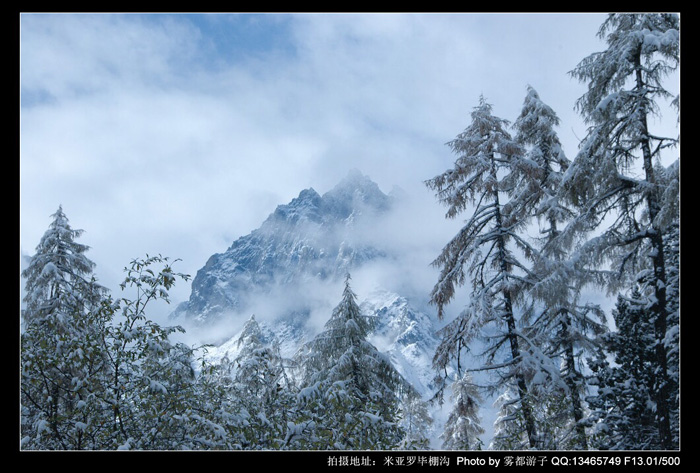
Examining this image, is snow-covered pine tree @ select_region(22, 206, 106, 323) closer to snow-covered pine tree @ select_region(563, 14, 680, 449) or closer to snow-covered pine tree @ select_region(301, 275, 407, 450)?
snow-covered pine tree @ select_region(301, 275, 407, 450)

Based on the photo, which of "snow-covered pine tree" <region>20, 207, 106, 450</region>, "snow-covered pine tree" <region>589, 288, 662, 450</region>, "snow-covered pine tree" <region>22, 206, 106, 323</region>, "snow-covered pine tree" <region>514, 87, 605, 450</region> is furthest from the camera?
"snow-covered pine tree" <region>22, 206, 106, 323</region>

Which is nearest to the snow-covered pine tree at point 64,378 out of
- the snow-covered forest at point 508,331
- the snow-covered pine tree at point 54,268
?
the snow-covered forest at point 508,331

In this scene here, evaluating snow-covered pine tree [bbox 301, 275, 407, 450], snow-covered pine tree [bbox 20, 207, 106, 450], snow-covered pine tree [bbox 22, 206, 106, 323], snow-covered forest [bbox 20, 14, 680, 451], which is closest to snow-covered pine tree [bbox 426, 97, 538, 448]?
snow-covered forest [bbox 20, 14, 680, 451]

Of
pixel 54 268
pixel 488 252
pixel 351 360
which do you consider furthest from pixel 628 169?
pixel 54 268

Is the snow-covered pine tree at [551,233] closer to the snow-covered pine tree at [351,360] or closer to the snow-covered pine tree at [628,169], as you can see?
the snow-covered pine tree at [628,169]

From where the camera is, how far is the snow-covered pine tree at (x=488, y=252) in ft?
33.3

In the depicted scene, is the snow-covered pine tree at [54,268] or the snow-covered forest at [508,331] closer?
the snow-covered forest at [508,331]

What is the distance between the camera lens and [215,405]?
698cm

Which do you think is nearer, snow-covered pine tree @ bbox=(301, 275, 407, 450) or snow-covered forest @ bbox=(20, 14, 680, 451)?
snow-covered forest @ bbox=(20, 14, 680, 451)

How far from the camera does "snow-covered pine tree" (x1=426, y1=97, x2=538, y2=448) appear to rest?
400 inches

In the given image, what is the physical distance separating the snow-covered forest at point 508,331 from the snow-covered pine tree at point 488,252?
0.15ft

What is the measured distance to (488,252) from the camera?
35.3 feet

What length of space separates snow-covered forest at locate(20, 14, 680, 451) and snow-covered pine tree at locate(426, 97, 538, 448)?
5 cm
